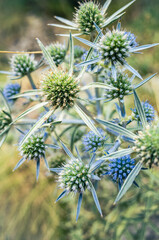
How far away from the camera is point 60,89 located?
115 cm

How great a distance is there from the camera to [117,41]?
1.15 m

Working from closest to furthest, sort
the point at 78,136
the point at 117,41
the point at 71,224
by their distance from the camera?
1. the point at 117,41
2. the point at 78,136
3. the point at 71,224

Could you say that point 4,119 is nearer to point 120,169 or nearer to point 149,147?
point 120,169

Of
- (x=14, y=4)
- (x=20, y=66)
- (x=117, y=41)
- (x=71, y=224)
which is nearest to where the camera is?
(x=117, y=41)

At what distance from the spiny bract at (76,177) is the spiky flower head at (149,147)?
0.34 m

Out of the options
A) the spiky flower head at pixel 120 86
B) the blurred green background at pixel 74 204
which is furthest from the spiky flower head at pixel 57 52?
the spiky flower head at pixel 120 86

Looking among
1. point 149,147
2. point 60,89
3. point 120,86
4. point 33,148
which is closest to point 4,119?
Answer: point 33,148

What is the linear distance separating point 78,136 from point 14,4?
431cm

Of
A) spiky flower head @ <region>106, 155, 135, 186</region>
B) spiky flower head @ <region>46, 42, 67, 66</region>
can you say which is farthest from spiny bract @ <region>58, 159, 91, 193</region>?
spiky flower head @ <region>46, 42, 67, 66</region>

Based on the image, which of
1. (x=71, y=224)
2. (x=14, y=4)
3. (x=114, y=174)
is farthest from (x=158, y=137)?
(x=14, y=4)

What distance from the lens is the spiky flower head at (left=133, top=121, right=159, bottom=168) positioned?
961 millimetres

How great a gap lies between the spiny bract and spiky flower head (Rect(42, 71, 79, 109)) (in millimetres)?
380

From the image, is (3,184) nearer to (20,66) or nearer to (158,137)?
(20,66)

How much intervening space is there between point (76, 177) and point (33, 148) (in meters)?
0.38
